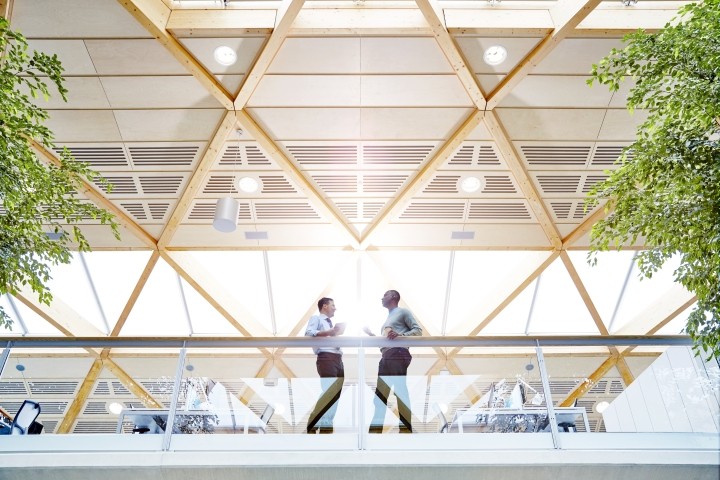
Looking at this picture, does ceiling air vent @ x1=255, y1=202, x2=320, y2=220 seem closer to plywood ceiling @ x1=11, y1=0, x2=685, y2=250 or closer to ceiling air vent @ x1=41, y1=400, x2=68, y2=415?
plywood ceiling @ x1=11, y1=0, x2=685, y2=250

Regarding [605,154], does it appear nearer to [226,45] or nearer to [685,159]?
[685,159]

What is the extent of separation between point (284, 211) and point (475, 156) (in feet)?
13.9

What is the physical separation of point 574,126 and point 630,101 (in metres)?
4.78

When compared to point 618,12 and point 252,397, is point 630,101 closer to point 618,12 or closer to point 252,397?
point 618,12

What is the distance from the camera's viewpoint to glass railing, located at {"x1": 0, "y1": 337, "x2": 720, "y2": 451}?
6.25 meters

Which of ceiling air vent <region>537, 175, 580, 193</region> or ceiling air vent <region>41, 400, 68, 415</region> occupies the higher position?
ceiling air vent <region>537, 175, 580, 193</region>

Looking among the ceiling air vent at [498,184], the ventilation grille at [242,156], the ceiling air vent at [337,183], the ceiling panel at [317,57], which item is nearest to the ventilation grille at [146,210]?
the ventilation grille at [242,156]

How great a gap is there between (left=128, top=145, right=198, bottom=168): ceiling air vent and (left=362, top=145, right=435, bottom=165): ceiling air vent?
328cm

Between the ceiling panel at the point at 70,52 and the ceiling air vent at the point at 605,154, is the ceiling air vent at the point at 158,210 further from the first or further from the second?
the ceiling air vent at the point at 605,154

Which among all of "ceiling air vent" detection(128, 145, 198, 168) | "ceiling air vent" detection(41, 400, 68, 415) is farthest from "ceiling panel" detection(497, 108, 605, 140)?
"ceiling air vent" detection(41, 400, 68, 415)

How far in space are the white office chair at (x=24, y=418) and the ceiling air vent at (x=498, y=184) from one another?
857 centimetres

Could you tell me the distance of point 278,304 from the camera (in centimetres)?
1548

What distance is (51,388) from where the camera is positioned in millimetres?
6594

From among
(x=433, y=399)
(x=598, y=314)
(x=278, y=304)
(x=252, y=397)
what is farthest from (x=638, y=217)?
(x=278, y=304)
